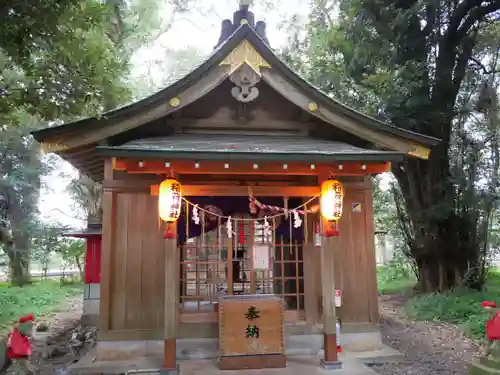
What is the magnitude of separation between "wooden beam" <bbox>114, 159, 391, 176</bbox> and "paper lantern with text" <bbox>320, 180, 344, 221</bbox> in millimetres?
233

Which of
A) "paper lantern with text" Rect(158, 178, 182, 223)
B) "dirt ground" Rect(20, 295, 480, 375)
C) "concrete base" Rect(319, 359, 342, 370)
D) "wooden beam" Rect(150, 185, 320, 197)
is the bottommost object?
"dirt ground" Rect(20, 295, 480, 375)

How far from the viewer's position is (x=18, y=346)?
196 inches

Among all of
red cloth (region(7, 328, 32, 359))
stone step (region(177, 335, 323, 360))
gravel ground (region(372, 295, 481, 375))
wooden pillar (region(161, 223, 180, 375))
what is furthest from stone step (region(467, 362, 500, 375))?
red cloth (region(7, 328, 32, 359))

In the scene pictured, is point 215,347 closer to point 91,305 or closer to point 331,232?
point 331,232

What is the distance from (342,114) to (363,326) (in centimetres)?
390

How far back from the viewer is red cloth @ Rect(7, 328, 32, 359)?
4938mm

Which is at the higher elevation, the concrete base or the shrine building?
the shrine building

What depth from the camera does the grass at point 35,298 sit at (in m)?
12.9

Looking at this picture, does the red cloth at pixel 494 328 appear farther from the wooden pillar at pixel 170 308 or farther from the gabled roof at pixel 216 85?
the wooden pillar at pixel 170 308

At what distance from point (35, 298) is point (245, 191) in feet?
41.3

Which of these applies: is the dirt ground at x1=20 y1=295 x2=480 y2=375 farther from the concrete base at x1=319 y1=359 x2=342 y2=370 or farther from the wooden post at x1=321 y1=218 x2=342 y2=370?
the wooden post at x1=321 y1=218 x2=342 y2=370

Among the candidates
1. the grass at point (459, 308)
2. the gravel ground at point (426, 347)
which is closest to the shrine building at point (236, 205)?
the gravel ground at point (426, 347)

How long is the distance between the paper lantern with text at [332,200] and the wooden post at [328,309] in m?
0.17

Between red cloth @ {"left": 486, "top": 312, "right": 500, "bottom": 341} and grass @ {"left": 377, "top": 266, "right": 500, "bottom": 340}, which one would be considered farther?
grass @ {"left": 377, "top": 266, "right": 500, "bottom": 340}
